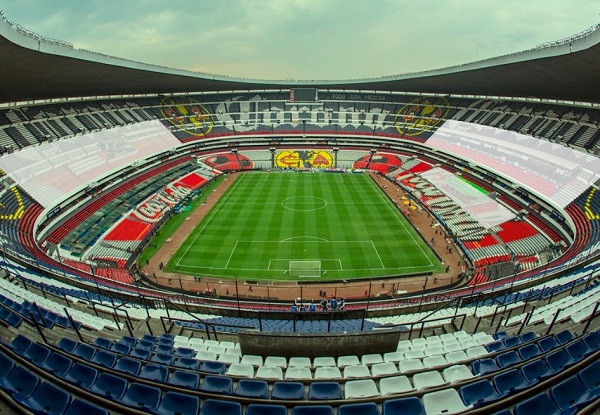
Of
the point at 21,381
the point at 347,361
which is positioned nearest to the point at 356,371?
the point at 347,361

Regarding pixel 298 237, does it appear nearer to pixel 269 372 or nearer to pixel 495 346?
pixel 495 346

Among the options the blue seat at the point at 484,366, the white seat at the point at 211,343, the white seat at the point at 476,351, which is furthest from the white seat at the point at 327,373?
the white seat at the point at 211,343

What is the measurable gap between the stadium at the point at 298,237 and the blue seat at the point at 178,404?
0.09 ft

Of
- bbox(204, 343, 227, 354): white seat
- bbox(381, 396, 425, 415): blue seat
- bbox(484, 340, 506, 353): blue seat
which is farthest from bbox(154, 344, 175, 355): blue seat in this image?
bbox(484, 340, 506, 353): blue seat

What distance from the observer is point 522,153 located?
4359cm

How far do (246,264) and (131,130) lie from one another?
118 ft

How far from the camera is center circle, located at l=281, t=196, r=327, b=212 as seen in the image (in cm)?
4395

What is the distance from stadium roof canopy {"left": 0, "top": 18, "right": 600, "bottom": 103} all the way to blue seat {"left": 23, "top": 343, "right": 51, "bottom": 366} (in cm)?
2239

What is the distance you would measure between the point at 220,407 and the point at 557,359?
23.6 ft

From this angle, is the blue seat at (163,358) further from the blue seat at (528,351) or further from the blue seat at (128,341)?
the blue seat at (528,351)

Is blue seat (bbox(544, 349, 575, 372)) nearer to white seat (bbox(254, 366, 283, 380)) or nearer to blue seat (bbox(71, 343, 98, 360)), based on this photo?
white seat (bbox(254, 366, 283, 380))

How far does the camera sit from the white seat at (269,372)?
9139 millimetres

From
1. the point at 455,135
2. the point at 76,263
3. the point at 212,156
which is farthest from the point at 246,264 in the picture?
the point at 455,135

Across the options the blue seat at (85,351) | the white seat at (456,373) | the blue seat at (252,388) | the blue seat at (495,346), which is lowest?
the blue seat at (252,388)
